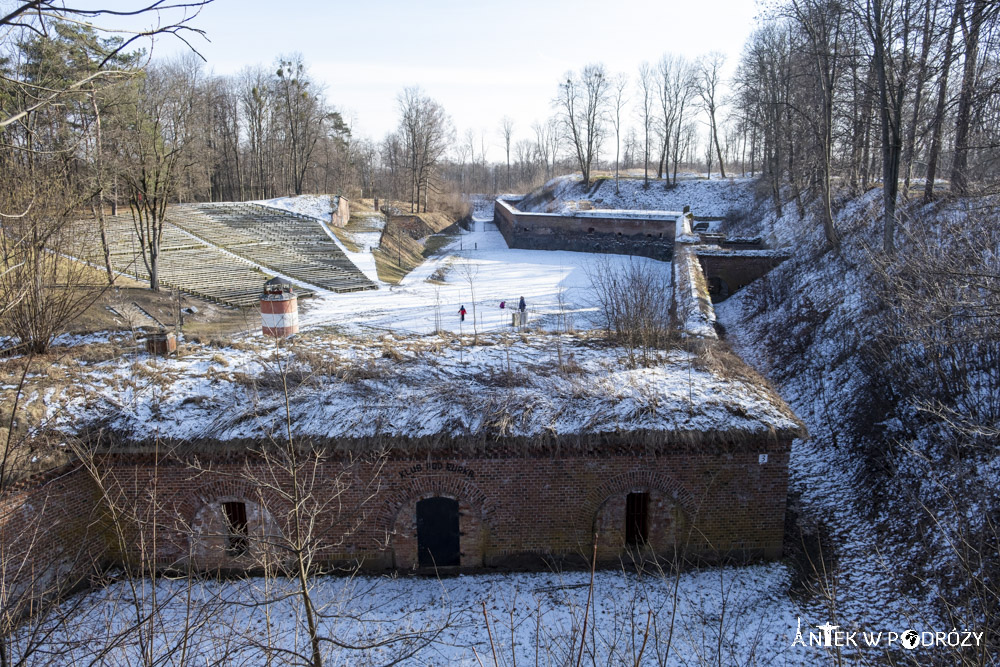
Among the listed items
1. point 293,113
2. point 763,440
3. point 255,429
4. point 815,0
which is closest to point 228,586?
point 255,429

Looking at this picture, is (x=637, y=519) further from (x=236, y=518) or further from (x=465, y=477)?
(x=236, y=518)

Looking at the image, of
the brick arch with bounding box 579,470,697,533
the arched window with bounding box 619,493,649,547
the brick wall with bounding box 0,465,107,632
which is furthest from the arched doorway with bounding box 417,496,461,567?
the brick wall with bounding box 0,465,107,632

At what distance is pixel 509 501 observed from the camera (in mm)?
8516

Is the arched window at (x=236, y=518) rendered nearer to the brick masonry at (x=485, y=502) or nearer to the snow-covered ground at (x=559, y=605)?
the brick masonry at (x=485, y=502)

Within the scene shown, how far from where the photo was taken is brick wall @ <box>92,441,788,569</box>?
8.34 metres

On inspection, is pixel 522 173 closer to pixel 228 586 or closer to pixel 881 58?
pixel 881 58

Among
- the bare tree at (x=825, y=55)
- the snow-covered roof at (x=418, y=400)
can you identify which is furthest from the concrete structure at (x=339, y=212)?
the snow-covered roof at (x=418, y=400)

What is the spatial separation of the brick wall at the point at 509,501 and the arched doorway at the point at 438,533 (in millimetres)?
103

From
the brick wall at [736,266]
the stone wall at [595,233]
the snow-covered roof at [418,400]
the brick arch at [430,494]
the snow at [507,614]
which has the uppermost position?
the stone wall at [595,233]

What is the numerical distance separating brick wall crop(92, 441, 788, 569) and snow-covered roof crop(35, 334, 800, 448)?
0.38 m

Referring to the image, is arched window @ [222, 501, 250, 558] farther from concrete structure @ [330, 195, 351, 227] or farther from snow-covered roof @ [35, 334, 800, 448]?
concrete structure @ [330, 195, 351, 227]

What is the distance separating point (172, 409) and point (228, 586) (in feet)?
8.40

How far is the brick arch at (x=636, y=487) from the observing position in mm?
8445

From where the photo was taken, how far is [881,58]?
14586 mm
